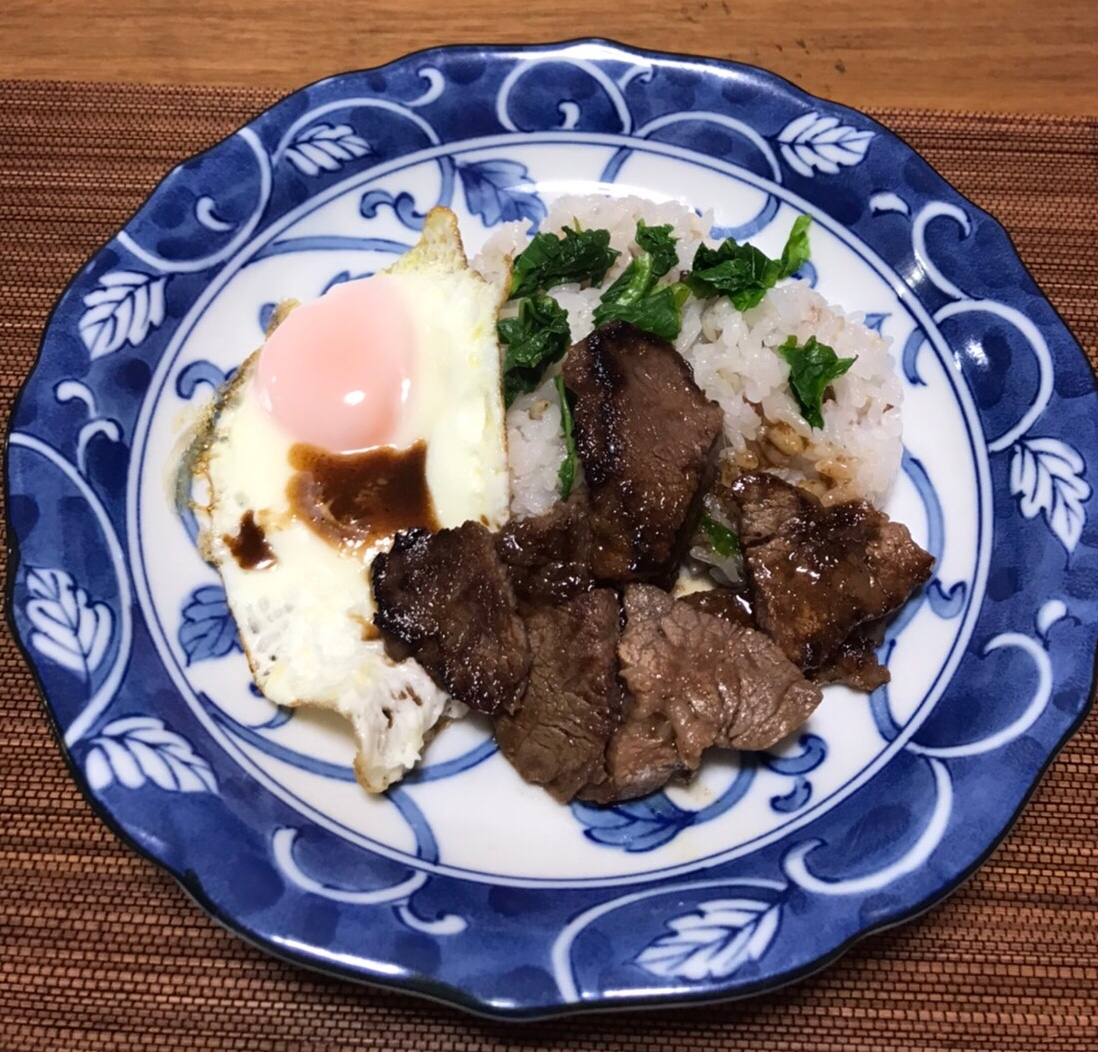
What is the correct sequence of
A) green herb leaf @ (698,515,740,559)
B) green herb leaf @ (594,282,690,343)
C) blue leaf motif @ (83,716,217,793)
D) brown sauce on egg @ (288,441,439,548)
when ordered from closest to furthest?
blue leaf motif @ (83,716,217,793)
brown sauce on egg @ (288,441,439,548)
green herb leaf @ (698,515,740,559)
green herb leaf @ (594,282,690,343)

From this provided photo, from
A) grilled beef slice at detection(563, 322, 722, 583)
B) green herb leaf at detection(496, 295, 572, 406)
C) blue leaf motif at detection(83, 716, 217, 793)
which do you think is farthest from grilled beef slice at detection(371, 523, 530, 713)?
green herb leaf at detection(496, 295, 572, 406)

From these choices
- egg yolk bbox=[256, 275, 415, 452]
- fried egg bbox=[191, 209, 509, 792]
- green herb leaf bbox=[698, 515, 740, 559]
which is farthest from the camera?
green herb leaf bbox=[698, 515, 740, 559]

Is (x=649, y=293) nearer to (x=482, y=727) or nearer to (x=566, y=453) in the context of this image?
(x=566, y=453)

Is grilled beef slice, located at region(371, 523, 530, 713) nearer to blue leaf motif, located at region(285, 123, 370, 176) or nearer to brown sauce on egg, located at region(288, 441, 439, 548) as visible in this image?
brown sauce on egg, located at region(288, 441, 439, 548)

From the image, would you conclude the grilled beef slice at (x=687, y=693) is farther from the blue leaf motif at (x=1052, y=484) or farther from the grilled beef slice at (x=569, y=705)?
the blue leaf motif at (x=1052, y=484)

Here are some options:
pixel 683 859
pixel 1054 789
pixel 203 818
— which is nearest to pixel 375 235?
pixel 203 818

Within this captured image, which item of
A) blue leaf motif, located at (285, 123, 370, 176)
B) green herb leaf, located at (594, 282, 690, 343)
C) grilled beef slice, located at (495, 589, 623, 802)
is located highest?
blue leaf motif, located at (285, 123, 370, 176)

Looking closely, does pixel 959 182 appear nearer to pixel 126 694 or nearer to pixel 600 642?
pixel 600 642
